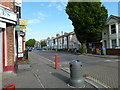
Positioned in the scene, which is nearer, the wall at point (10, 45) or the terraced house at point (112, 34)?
the wall at point (10, 45)

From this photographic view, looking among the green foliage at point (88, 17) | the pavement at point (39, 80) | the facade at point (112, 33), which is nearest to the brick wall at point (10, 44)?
the pavement at point (39, 80)

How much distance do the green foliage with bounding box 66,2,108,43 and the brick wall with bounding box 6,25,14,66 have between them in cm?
1771

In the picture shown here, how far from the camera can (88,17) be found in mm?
22938

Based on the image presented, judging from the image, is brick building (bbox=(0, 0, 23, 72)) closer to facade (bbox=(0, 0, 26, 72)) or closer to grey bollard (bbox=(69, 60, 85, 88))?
facade (bbox=(0, 0, 26, 72))

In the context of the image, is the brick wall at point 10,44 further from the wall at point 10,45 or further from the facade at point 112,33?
the facade at point 112,33

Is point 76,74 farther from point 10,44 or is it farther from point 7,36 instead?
point 7,36

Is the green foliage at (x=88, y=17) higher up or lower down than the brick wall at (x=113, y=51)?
higher up

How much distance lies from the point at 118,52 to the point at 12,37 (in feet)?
54.9

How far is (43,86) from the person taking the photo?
5.14 metres

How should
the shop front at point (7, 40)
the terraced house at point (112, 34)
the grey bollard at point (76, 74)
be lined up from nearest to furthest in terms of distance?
the grey bollard at point (76, 74), the shop front at point (7, 40), the terraced house at point (112, 34)

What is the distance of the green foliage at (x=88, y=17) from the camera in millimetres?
23312

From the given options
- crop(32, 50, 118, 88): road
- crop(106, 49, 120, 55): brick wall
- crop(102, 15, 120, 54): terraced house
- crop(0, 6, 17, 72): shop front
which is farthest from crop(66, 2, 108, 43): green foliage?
crop(0, 6, 17, 72): shop front

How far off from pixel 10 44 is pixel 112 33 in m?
21.9

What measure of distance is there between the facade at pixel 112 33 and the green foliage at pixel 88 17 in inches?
58.8
